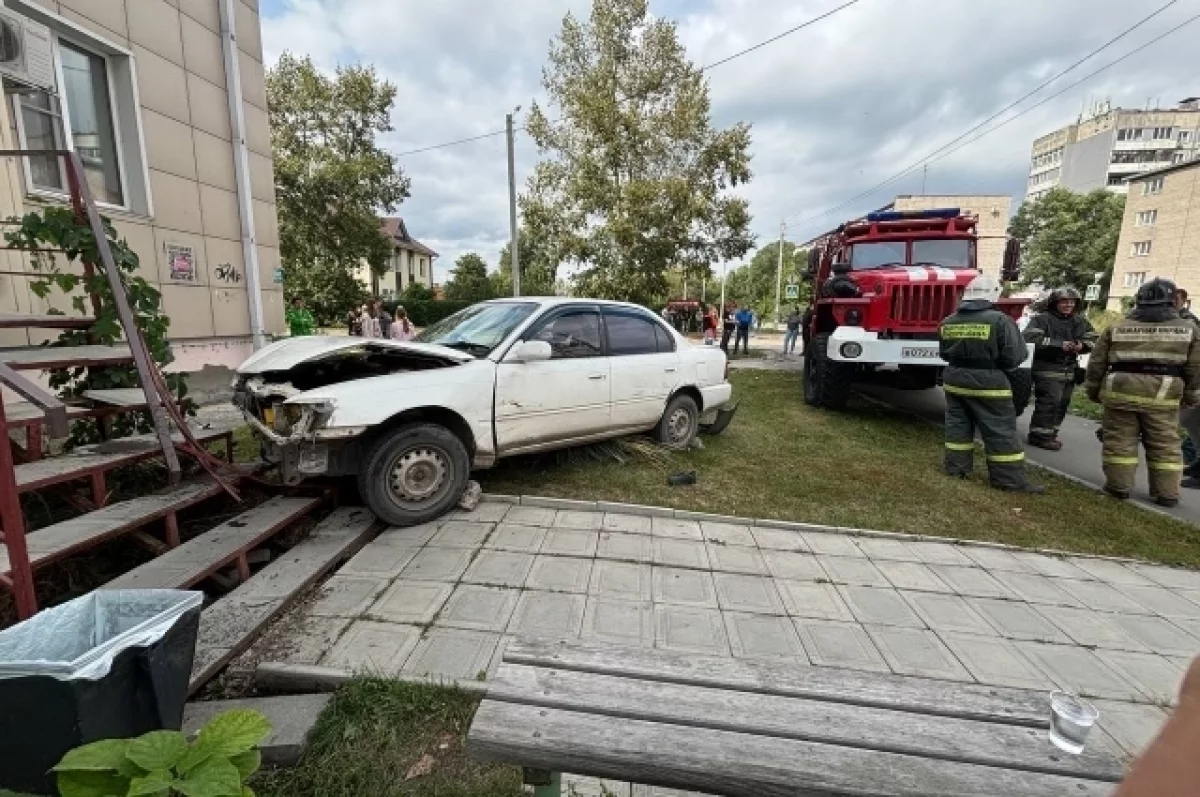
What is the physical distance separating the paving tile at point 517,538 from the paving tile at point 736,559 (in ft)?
3.92

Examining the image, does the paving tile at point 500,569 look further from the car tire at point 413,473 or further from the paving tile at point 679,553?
the paving tile at point 679,553

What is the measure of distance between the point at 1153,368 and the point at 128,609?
740 cm

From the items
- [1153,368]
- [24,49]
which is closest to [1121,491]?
[1153,368]

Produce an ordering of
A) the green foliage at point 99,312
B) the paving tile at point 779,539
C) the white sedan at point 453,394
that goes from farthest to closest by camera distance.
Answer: the paving tile at point 779,539 → the white sedan at point 453,394 → the green foliage at point 99,312

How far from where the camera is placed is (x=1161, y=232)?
121 feet

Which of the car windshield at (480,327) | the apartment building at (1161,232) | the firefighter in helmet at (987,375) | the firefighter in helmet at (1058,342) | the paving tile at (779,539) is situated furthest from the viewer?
the apartment building at (1161,232)

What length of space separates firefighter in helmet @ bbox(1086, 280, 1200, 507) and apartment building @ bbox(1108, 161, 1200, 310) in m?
38.2

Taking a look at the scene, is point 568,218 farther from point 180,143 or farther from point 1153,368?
point 1153,368

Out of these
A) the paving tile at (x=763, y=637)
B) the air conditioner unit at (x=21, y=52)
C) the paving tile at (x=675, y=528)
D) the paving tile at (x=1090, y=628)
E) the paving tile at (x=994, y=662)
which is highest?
the air conditioner unit at (x=21, y=52)

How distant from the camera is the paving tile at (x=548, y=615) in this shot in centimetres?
281

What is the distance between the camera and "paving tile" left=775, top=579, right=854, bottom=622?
10.2 ft

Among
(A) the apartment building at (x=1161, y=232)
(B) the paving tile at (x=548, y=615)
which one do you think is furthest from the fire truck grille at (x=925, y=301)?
(A) the apartment building at (x=1161, y=232)

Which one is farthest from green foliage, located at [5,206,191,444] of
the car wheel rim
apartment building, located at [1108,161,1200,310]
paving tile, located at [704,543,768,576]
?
apartment building, located at [1108,161,1200,310]

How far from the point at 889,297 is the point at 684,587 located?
5722mm
